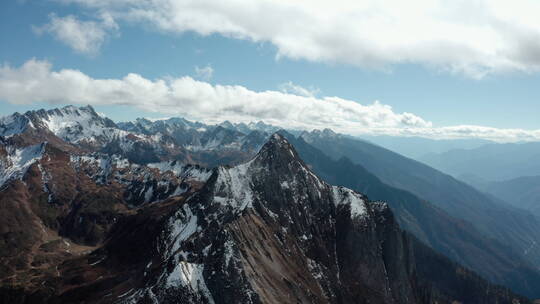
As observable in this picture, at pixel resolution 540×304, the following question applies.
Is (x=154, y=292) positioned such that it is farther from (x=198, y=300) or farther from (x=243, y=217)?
(x=243, y=217)

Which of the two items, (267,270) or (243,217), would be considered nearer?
(267,270)

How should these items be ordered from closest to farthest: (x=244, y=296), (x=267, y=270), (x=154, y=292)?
(x=154, y=292) < (x=244, y=296) < (x=267, y=270)

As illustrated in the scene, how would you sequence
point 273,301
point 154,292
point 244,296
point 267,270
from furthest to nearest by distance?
point 267,270
point 273,301
point 244,296
point 154,292

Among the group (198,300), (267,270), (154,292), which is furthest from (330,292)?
(154,292)

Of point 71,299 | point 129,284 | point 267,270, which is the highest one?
point 267,270

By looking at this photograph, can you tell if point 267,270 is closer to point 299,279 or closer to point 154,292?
point 299,279

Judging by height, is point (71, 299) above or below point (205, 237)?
below

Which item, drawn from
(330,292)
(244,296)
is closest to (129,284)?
(244,296)

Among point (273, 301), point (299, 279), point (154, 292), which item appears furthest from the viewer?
point (299, 279)

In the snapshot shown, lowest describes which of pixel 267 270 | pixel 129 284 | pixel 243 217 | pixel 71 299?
pixel 71 299
